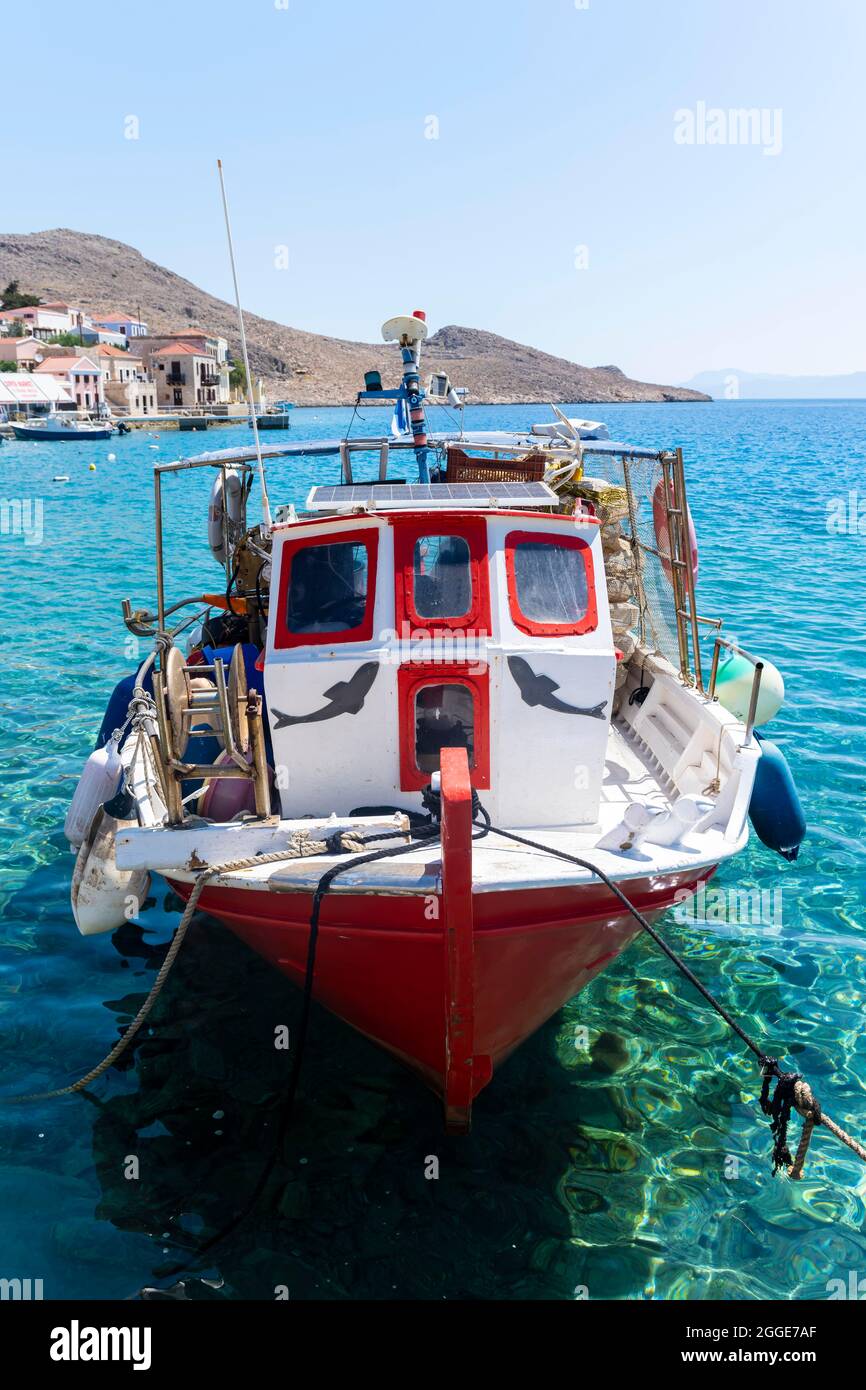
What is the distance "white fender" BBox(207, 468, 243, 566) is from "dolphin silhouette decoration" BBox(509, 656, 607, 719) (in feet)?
18.3

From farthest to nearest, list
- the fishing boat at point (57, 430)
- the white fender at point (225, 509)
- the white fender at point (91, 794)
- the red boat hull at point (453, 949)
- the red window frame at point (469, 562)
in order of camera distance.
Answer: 1. the fishing boat at point (57, 430)
2. the white fender at point (225, 509)
3. the white fender at point (91, 794)
4. the red window frame at point (469, 562)
5. the red boat hull at point (453, 949)

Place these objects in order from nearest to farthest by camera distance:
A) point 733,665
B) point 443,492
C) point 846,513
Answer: point 443,492
point 733,665
point 846,513

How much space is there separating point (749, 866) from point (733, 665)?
2.07 m

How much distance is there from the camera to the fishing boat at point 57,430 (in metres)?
79.4

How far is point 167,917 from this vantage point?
9.11 m

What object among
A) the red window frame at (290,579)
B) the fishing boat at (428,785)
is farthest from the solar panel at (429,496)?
the red window frame at (290,579)

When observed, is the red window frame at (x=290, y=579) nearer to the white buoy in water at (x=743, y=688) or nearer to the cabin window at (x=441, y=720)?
the cabin window at (x=441, y=720)

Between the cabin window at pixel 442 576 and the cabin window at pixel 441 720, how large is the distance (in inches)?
20.9

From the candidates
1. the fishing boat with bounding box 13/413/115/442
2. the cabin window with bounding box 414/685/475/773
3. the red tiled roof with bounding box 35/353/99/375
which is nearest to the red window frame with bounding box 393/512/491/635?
the cabin window with bounding box 414/685/475/773

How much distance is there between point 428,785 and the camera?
6336 millimetres

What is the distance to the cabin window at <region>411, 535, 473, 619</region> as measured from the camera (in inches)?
262

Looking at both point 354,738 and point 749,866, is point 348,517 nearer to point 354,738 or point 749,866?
point 354,738

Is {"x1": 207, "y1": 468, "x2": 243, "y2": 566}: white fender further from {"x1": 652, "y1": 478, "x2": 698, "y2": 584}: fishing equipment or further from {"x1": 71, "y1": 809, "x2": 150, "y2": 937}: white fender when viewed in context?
{"x1": 652, "y1": 478, "x2": 698, "y2": 584}: fishing equipment
